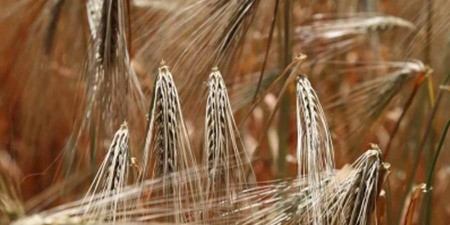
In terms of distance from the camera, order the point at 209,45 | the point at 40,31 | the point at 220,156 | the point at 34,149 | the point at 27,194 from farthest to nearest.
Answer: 1. the point at 27,194
2. the point at 34,149
3. the point at 40,31
4. the point at 209,45
5. the point at 220,156

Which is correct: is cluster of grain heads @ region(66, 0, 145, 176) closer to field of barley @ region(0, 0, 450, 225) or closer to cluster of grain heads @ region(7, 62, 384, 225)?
field of barley @ region(0, 0, 450, 225)

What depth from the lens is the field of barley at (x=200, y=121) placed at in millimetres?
966

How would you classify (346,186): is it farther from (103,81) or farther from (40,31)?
(40,31)

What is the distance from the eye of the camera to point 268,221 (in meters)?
1.00

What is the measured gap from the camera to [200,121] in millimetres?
1249

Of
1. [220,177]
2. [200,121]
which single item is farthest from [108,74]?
[220,177]

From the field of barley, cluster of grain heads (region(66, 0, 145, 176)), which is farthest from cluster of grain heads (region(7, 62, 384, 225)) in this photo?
cluster of grain heads (region(66, 0, 145, 176))

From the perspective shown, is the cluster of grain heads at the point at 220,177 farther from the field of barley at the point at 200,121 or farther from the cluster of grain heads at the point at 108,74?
the cluster of grain heads at the point at 108,74

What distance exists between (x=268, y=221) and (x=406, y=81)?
0.57 metres

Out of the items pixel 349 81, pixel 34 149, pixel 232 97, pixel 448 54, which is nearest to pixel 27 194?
pixel 34 149

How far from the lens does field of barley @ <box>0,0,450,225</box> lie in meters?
0.97

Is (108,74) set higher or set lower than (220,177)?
higher

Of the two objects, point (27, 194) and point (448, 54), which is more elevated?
point (448, 54)

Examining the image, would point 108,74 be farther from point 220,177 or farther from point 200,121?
point 220,177
